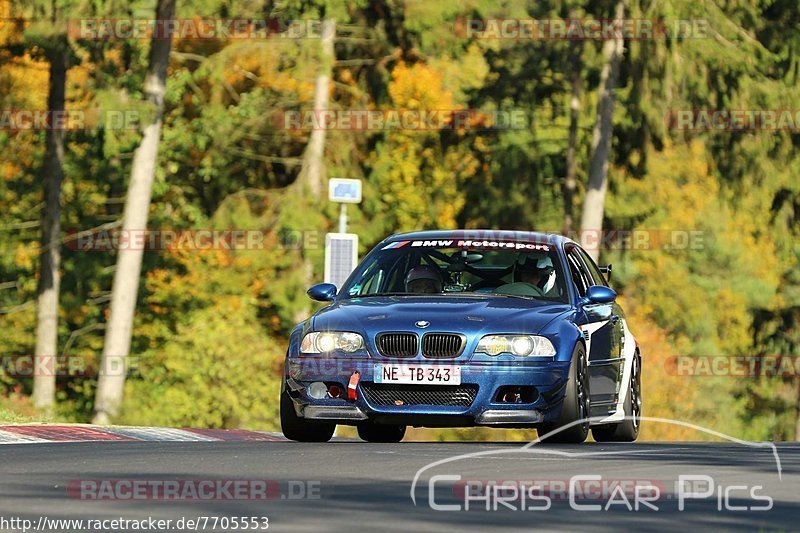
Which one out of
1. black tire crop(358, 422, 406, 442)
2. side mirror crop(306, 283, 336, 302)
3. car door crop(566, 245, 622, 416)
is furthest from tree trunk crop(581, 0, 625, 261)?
side mirror crop(306, 283, 336, 302)

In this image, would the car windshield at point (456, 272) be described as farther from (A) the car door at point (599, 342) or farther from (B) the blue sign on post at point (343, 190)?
(B) the blue sign on post at point (343, 190)

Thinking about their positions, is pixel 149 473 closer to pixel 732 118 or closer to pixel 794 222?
pixel 732 118

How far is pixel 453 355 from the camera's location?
1396 centimetres

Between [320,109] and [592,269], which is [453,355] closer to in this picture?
[592,269]

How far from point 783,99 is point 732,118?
1102 mm

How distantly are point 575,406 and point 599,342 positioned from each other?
1301mm

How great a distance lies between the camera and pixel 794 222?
41688 millimetres

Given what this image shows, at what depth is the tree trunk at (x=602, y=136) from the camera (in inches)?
1527

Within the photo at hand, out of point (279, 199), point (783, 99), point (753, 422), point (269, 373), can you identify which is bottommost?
point (753, 422)

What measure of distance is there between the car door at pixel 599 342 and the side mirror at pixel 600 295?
0.27ft

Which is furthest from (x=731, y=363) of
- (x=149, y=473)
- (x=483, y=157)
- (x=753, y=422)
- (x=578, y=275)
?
(x=149, y=473)

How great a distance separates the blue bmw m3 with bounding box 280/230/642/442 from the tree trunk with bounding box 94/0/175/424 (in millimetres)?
19939

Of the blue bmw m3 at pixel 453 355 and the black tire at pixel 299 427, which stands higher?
the blue bmw m3 at pixel 453 355

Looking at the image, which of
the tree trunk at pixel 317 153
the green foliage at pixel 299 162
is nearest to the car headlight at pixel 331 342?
the green foliage at pixel 299 162
